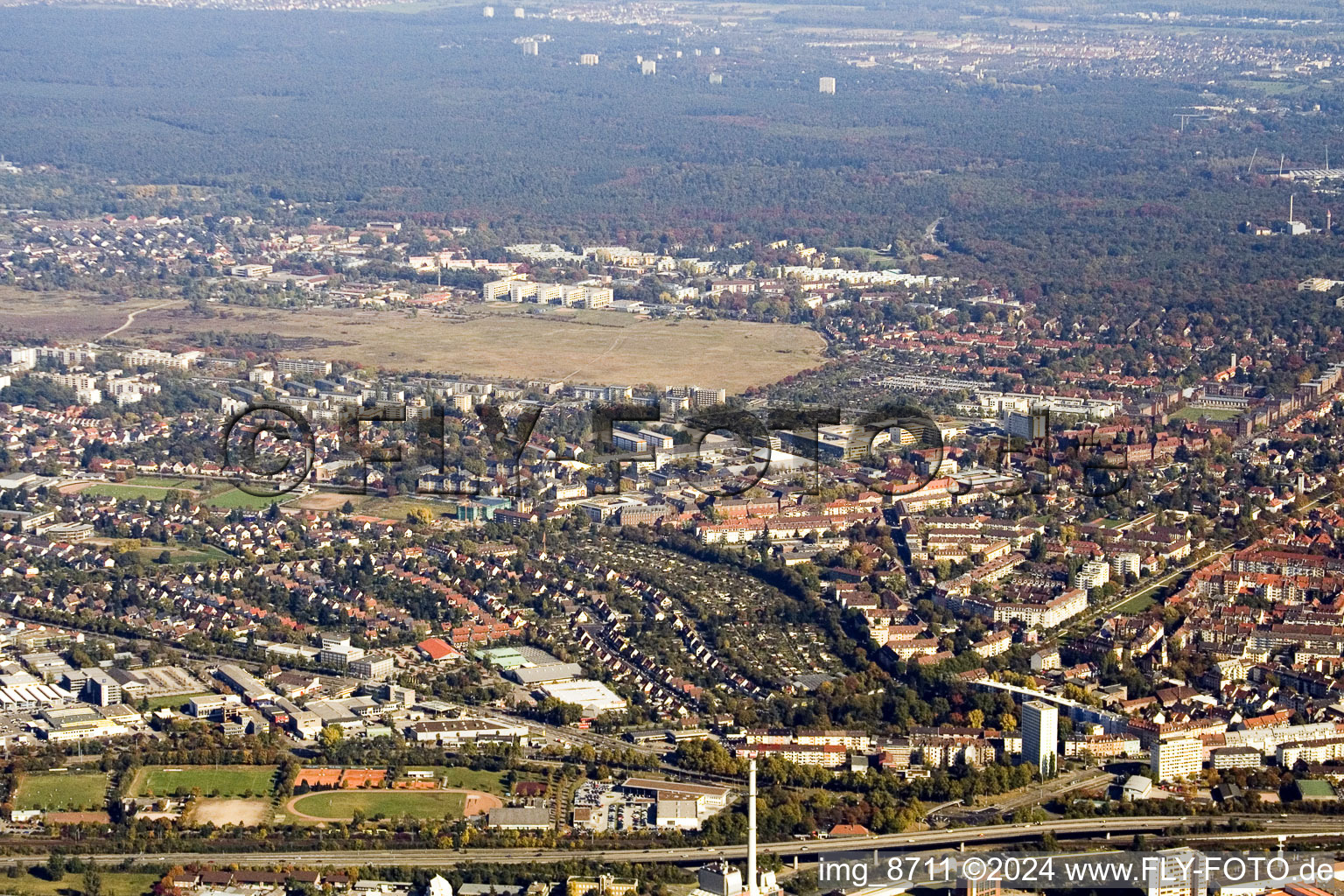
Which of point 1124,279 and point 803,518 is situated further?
point 1124,279

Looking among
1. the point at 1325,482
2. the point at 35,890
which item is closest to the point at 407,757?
the point at 35,890

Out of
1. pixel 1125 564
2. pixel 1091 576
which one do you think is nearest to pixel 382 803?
pixel 1091 576

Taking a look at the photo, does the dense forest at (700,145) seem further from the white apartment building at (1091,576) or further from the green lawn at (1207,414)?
the white apartment building at (1091,576)

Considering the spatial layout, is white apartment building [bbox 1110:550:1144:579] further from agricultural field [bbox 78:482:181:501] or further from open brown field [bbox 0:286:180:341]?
open brown field [bbox 0:286:180:341]

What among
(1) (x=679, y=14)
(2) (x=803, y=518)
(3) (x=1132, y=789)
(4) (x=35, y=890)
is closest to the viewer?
(4) (x=35, y=890)

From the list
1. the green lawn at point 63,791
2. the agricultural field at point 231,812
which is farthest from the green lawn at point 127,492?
the agricultural field at point 231,812

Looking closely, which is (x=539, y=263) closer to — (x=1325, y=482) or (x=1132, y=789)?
(x=1325, y=482)

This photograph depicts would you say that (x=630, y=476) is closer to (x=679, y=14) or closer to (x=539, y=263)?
(x=539, y=263)

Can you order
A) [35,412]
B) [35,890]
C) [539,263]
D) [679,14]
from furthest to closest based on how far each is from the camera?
[679,14], [539,263], [35,412], [35,890]
